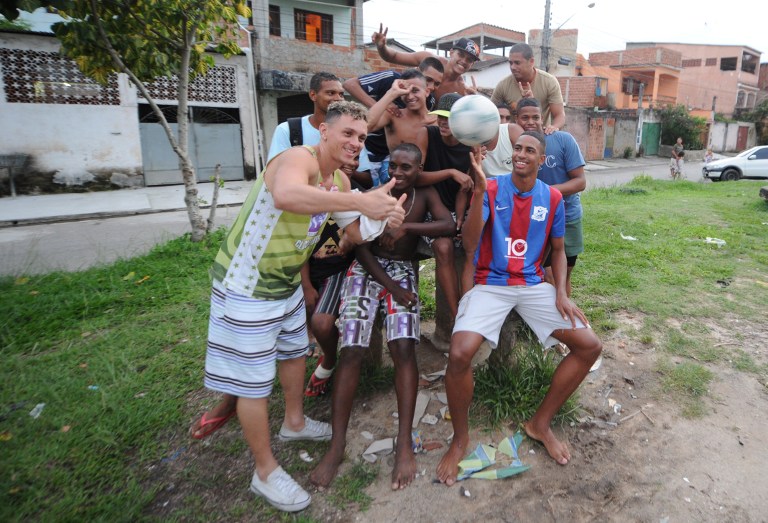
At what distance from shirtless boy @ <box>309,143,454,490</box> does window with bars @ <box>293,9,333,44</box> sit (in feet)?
55.9

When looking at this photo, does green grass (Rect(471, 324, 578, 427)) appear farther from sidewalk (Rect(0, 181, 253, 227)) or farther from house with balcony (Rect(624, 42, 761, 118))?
house with balcony (Rect(624, 42, 761, 118))

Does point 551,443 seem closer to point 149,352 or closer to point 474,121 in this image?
point 474,121

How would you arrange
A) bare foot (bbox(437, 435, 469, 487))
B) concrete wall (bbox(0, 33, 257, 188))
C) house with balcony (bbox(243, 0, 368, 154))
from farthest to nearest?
house with balcony (bbox(243, 0, 368, 154))
concrete wall (bbox(0, 33, 257, 188))
bare foot (bbox(437, 435, 469, 487))

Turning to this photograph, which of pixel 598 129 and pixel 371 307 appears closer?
pixel 371 307

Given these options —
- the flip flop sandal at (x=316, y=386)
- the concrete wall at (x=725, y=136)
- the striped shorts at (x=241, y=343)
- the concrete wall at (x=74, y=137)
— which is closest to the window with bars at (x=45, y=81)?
the concrete wall at (x=74, y=137)

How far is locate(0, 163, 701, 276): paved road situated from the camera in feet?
20.5

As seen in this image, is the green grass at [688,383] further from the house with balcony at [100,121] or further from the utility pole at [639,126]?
the utility pole at [639,126]

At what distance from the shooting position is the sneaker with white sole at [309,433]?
2.76 metres

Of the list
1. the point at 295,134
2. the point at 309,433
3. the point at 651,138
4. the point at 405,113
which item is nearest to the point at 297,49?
the point at 295,134

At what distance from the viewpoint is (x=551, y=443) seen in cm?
266

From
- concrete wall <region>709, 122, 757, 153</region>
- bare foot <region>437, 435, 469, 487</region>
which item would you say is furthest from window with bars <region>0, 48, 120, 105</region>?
concrete wall <region>709, 122, 757, 153</region>

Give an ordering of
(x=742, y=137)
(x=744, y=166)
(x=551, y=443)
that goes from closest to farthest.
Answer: (x=551, y=443), (x=744, y=166), (x=742, y=137)

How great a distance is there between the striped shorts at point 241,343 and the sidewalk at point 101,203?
8280 mm

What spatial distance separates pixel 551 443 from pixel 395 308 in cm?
113
